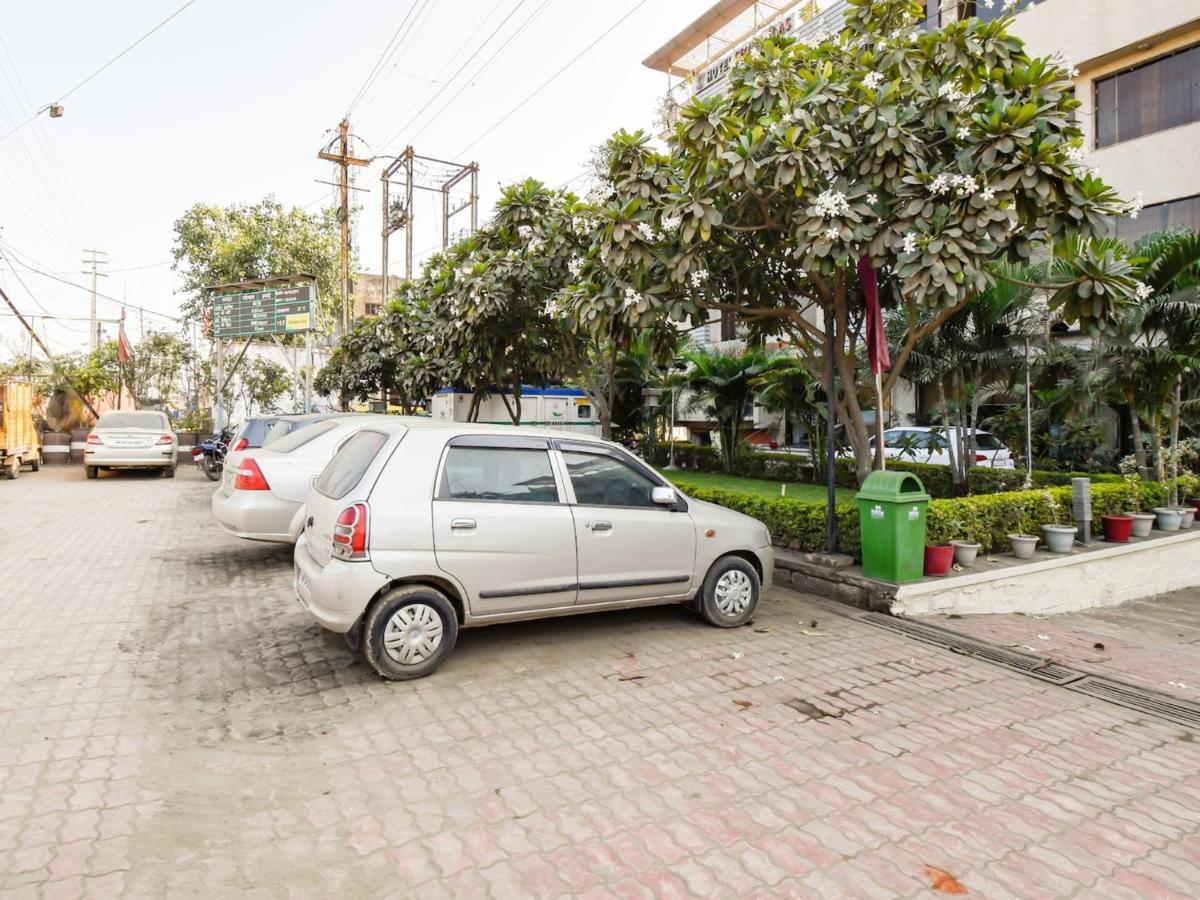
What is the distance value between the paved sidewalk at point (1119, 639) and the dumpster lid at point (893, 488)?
1122 millimetres

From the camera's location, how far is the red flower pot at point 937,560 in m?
6.75

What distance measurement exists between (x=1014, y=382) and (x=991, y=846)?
9476mm

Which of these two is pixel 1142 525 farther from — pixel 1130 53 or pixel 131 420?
pixel 131 420

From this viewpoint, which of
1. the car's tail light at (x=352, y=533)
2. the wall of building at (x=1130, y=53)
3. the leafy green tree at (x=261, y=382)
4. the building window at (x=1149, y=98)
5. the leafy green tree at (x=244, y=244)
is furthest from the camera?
the leafy green tree at (x=261, y=382)

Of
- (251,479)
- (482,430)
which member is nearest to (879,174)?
(482,430)

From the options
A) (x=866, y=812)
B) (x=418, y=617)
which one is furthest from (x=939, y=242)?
(x=418, y=617)

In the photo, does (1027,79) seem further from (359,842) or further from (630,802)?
(359,842)

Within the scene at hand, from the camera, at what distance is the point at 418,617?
14.7 ft

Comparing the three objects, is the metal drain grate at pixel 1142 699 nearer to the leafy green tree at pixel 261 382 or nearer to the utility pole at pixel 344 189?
the utility pole at pixel 344 189

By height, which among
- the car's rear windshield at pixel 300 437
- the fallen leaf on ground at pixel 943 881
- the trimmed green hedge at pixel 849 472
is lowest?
the fallen leaf on ground at pixel 943 881

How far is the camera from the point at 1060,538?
26.1 ft

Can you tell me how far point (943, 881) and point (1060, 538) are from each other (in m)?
6.52

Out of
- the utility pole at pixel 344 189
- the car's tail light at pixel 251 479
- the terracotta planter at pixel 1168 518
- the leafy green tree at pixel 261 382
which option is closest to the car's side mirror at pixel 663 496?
the car's tail light at pixel 251 479

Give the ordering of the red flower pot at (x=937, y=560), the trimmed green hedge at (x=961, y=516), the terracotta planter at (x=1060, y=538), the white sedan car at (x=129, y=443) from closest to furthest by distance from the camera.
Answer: the red flower pot at (x=937, y=560), the trimmed green hedge at (x=961, y=516), the terracotta planter at (x=1060, y=538), the white sedan car at (x=129, y=443)
